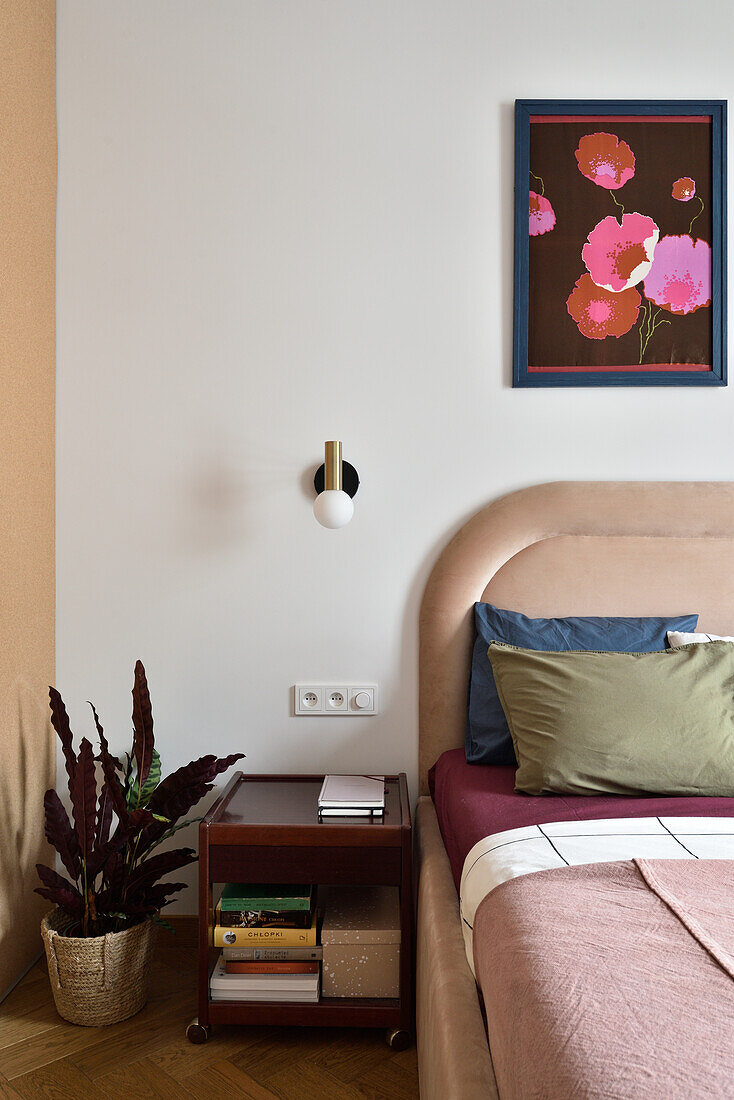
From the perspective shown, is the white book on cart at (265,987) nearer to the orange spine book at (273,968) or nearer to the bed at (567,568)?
the orange spine book at (273,968)

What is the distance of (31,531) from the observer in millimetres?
2152

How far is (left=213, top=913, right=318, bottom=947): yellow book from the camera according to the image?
6.03ft

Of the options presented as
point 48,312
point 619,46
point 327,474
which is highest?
point 619,46

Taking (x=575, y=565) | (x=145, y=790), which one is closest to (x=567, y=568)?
(x=575, y=565)

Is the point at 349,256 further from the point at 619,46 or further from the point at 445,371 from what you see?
the point at 619,46

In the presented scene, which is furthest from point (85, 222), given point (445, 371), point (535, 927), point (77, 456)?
point (535, 927)

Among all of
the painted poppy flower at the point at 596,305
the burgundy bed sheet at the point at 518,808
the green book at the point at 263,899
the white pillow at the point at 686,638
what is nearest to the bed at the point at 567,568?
the white pillow at the point at 686,638

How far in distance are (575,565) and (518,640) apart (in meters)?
0.29

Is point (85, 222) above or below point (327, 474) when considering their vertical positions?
above

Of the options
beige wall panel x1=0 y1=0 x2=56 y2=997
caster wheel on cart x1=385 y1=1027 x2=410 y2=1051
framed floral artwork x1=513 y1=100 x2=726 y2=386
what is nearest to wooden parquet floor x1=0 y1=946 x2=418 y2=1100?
caster wheel on cart x1=385 y1=1027 x2=410 y2=1051

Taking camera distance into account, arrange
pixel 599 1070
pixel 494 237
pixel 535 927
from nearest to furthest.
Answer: pixel 599 1070
pixel 535 927
pixel 494 237

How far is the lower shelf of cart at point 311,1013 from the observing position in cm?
181

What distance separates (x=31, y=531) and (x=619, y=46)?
2.12 metres

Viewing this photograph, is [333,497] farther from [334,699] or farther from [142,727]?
[142,727]
